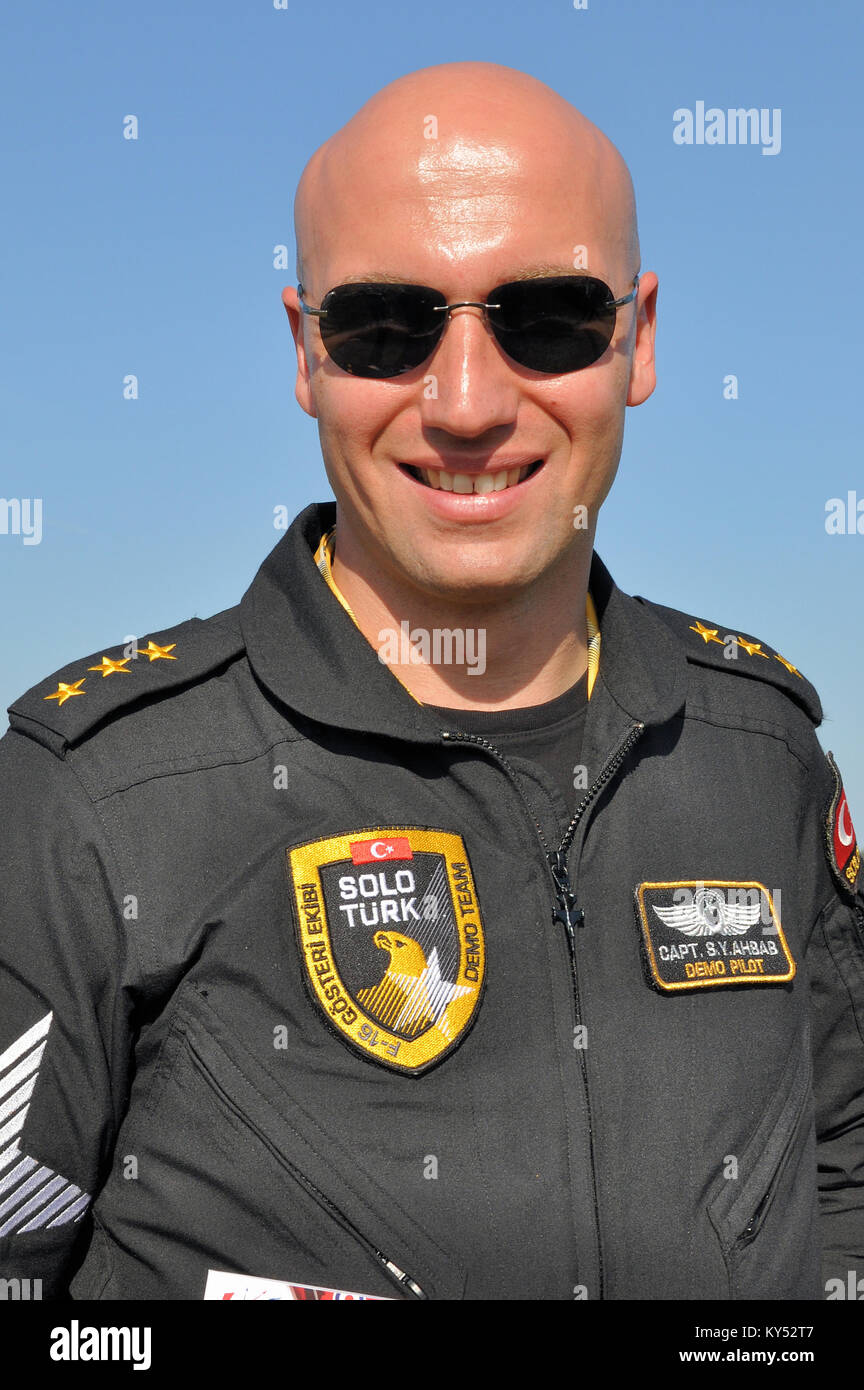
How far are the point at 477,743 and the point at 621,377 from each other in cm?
101

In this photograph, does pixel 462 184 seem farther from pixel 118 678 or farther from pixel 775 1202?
pixel 775 1202

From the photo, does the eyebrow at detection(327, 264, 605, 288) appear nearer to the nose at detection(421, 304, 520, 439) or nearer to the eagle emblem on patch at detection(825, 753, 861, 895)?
the nose at detection(421, 304, 520, 439)

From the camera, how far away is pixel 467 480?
329 centimetres

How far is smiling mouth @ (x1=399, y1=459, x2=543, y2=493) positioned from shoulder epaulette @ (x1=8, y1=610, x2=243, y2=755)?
582mm

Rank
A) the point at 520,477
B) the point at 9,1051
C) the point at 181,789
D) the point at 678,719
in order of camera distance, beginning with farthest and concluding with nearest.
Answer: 1. the point at 678,719
2. the point at 520,477
3. the point at 181,789
4. the point at 9,1051

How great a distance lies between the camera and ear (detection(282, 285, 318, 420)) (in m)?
3.61

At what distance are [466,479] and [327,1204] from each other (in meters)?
1.63

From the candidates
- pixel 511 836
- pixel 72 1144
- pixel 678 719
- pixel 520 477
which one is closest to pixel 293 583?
pixel 520 477

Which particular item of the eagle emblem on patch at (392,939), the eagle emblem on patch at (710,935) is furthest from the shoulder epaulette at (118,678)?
the eagle emblem on patch at (710,935)

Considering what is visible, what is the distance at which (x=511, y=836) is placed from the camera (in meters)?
3.19

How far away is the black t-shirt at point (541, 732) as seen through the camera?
338cm

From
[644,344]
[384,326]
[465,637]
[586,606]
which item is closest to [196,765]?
[465,637]
